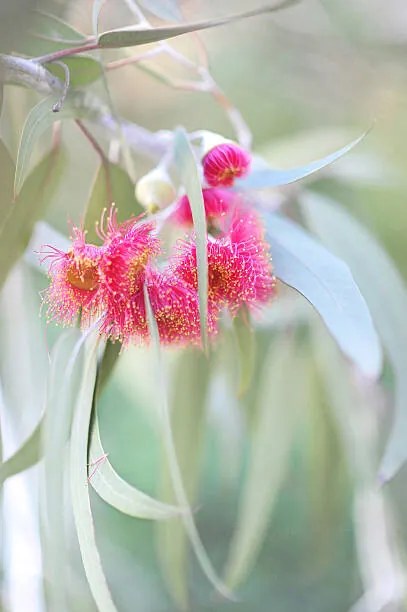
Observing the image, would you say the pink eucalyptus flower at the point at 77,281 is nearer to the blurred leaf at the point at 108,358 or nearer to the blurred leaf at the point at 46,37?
the blurred leaf at the point at 108,358

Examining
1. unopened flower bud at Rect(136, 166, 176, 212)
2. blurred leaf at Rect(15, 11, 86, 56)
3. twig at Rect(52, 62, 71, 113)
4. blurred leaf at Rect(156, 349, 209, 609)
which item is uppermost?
blurred leaf at Rect(15, 11, 86, 56)

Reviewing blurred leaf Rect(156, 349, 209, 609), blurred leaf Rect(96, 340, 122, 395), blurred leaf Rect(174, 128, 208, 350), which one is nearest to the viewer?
blurred leaf Rect(174, 128, 208, 350)

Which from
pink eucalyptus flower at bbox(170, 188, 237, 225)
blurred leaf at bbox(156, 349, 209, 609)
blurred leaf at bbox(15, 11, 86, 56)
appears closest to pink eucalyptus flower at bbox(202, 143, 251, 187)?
pink eucalyptus flower at bbox(170, 188, 237, 225)

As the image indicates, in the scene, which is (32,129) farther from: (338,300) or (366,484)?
(366,484)

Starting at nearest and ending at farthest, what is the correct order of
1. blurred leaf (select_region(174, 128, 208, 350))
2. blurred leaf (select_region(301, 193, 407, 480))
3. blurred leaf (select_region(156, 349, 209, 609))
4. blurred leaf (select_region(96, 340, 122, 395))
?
blurred leaf (select_region(174, 128, 208, 350)), blurred leaf (select_region(96, 340, 122, 395)), blurred leaf (select_region(301, 193, 407, 480)), blurred leaf (select_region(156, 349, 209, 609))

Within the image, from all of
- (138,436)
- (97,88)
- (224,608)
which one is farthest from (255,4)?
(224,608)

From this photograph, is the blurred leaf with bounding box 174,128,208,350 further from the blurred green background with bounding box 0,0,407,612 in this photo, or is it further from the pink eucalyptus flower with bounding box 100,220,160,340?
the blurred green background with bounding box 0,0,407,612

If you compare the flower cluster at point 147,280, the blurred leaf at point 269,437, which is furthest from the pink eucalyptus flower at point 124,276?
the blurred leaf at point 269,437

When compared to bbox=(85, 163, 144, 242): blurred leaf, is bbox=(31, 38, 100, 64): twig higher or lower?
higher
